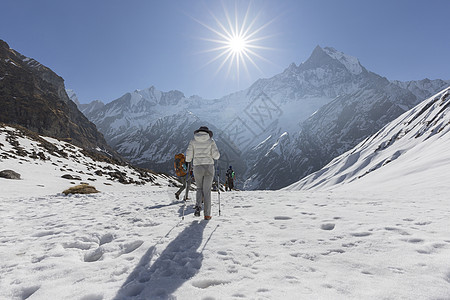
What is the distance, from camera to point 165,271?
137 inches

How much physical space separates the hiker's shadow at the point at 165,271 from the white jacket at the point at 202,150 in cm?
268

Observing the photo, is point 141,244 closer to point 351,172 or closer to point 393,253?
point 393,253

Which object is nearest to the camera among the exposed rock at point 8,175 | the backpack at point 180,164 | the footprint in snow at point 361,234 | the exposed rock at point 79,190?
the footprint in snow at point 361,234

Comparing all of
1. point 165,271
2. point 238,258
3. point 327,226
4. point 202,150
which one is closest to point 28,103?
point 202,150

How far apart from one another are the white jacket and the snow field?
1.93 metres

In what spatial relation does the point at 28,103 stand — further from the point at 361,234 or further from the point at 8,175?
the point at 361,234

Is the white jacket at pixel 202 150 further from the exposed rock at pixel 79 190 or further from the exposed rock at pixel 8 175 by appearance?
the exposed rock at pixel 8 175

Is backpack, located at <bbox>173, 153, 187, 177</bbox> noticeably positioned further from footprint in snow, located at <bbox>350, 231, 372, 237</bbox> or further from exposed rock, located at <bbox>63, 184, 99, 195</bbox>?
exposed rock, located at <bbox>63, 184, 99, 195</bbox>

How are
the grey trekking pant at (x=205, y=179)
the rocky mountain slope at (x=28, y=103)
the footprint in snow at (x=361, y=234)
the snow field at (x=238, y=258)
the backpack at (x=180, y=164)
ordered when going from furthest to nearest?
the rocky mountain slope at (x=28, y=103), the backpack at (x=180, y=164), the grey trekking pant at (x=205, y=179), the footprint in snow at (x=361, y=234), the snow field at (x=238, y=258)

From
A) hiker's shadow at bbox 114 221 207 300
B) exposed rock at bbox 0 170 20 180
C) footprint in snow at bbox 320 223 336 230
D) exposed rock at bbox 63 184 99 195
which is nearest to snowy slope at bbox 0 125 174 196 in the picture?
exposed rock at bbox 0 170 20 180

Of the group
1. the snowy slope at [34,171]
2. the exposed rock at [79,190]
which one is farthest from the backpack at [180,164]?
the snowy slope at [34,171]

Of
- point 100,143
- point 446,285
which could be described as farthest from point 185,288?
point 100,143

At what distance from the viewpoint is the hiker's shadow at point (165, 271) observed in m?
2.90

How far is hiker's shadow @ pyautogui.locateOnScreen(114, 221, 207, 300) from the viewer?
2904 millimetres
